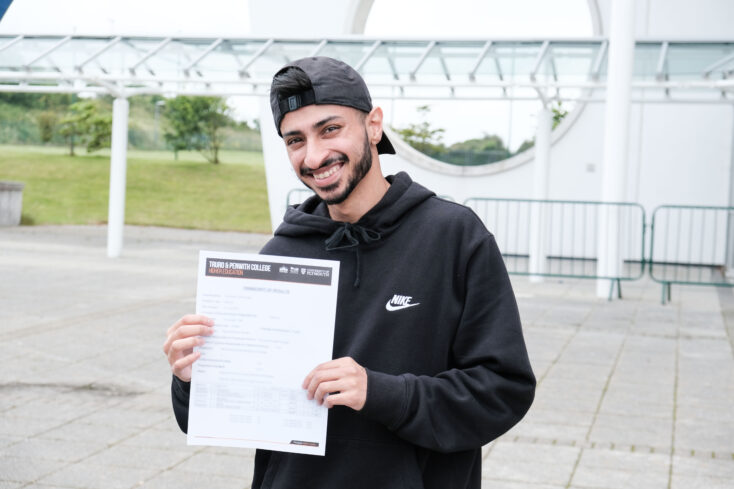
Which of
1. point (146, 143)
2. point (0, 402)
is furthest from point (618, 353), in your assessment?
point (146, 143)

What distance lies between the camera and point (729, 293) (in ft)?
49.9

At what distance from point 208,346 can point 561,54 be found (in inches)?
549

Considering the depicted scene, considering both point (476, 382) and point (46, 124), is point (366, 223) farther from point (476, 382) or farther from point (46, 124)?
point (46, 124)

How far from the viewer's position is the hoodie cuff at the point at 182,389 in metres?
1.99

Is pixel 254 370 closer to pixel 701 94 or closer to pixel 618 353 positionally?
pixel 618 353

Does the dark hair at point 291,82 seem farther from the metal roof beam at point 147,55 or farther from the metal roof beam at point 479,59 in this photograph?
the metal roof beam at point 147,55

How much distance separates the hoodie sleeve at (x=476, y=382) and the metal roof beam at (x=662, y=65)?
43.2ft

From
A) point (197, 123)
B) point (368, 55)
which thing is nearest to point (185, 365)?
point (368, 55)

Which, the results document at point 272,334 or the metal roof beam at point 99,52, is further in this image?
the metal roof beam at point 99,52

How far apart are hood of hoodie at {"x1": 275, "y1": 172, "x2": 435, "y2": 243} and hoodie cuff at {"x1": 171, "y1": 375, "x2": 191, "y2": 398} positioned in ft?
1.22

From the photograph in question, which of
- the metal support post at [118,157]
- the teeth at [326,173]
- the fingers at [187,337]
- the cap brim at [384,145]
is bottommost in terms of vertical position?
the fingers at [187,337]

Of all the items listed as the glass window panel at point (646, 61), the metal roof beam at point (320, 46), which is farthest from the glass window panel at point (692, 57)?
the metal roof beam at point (320, 46)

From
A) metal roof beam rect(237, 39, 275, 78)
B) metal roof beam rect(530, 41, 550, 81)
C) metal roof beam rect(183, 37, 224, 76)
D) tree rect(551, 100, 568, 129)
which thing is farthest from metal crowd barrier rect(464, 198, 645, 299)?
metal roof beam rect(183, 37, 224, 76)

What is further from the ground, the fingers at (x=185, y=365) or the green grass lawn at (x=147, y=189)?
the green grass lawn at (x=147, y=189)
